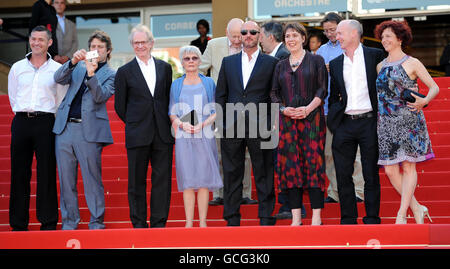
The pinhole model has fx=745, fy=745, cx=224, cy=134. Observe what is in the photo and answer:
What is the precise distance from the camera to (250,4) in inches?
527

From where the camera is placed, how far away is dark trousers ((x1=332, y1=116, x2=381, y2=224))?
6668mm

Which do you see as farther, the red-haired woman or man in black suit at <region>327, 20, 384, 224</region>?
man in black suit at <region>327, 20, 384, 224</region>

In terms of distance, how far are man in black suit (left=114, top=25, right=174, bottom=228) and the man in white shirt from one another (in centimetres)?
80

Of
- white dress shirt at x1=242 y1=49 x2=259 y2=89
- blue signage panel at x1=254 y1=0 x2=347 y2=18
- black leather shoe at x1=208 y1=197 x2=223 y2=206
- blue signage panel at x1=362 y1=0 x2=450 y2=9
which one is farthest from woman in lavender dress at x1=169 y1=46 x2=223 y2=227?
blue signage panel at x1=362 y1=0 x2=450 y2=9

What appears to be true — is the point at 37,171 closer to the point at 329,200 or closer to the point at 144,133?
the point at 144,133

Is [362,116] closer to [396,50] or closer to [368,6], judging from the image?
[396,50]

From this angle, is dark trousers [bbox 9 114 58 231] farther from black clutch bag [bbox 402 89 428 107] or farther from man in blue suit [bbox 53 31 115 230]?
black clutch bag [bbox 402 89 428 107]

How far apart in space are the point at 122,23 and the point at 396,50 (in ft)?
36.1

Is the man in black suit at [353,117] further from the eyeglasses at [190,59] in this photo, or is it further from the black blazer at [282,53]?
the eyeglasses at [190,59]

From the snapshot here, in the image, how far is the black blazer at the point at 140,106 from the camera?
7.12m

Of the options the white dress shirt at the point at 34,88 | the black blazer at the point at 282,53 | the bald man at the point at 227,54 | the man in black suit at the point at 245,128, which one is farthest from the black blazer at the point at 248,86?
the white dress shirt at the point at 34,88
